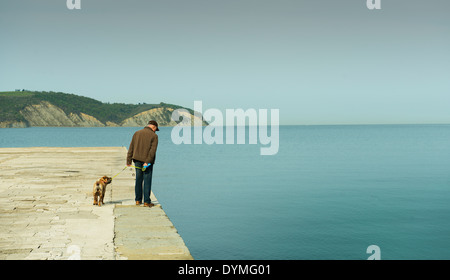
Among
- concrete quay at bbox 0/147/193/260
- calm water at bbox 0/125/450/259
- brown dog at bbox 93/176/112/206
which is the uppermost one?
brown dog at bbox 93/176/112/206

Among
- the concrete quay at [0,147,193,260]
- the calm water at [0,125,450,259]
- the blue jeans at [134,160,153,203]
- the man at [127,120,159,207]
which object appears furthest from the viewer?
the calm water at [0,125,450,259]

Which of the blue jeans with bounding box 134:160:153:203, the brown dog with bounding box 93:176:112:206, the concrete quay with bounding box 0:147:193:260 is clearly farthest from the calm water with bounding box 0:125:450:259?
the brown dog with bounding box 93:176:112:206

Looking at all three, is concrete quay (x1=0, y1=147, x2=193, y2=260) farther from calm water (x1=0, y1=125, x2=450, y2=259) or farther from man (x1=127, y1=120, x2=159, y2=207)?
calm water (x1=0, y1=125, x2=450, y2=259)

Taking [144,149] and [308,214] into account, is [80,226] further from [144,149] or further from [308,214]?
[308,214]

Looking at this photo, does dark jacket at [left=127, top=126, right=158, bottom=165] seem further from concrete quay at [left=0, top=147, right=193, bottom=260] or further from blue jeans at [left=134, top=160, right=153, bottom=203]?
concrete quay at [left=0, top=147, right=193, bottom=260]

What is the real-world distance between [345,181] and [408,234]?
12.9 metres

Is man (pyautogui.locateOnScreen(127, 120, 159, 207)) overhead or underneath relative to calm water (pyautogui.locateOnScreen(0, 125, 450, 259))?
overhead

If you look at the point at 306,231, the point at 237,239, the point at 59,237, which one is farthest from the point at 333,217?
the point at 59,237

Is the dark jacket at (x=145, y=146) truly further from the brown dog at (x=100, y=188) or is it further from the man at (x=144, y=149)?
the brown dog at (x=100, y=188)

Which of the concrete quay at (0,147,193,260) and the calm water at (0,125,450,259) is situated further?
the calm water at (0,125,450,259)

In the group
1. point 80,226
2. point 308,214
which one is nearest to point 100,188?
point 80,226

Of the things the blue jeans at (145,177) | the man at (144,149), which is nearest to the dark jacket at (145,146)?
the man at (144,149)

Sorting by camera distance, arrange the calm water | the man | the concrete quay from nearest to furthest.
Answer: the concrete quay < the man < the calm water
